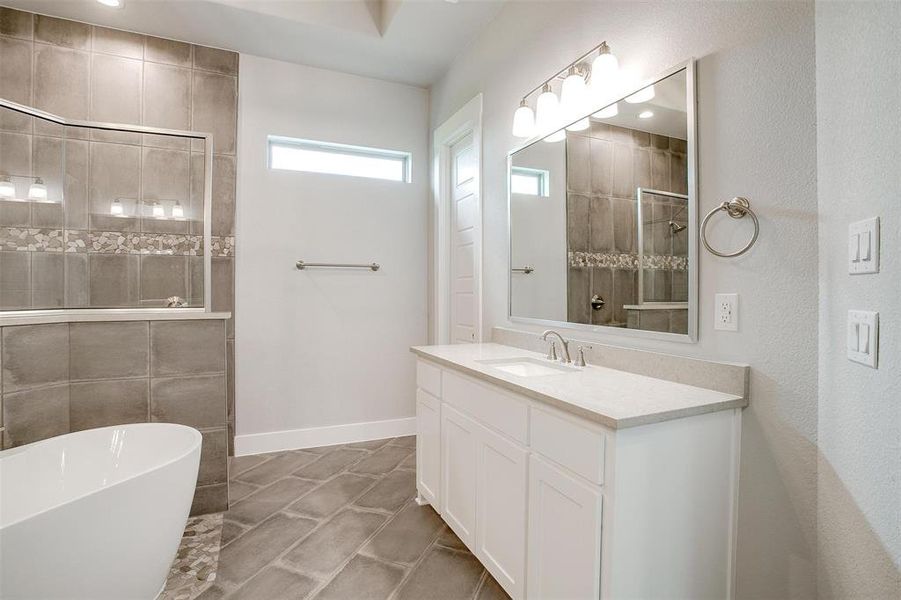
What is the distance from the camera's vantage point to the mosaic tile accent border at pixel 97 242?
84.8 inches

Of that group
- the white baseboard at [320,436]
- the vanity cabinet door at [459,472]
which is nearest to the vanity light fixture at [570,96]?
the vanity cabinet door at [459,472]

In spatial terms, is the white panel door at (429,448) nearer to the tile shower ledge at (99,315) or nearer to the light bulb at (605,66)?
the tile shower ledge at (99,315)

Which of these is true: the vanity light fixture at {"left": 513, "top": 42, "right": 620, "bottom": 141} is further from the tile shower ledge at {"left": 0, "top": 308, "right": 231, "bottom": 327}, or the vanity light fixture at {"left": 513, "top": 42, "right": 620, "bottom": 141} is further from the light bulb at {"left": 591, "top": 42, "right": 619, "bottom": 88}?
the tile shower ledge at {"left": 0, "top": 308, "right": 231, "bottom": 327}

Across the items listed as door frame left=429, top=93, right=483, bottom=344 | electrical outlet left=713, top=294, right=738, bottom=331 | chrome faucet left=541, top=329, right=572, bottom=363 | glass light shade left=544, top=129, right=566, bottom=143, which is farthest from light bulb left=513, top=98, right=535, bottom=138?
electrical outlet left=713, top=294, right=738, bottom=331

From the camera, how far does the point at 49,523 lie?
48.1 inches

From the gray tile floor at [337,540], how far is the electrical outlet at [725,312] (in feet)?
4.21

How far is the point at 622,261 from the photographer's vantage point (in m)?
1.79

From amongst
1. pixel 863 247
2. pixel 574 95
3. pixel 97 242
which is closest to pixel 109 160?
pixel 97 242

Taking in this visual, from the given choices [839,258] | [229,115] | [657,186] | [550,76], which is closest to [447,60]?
[550,76]

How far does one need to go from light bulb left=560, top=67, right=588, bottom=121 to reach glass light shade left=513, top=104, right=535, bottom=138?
24 cm

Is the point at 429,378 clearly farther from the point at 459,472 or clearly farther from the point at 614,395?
the point at 614,395

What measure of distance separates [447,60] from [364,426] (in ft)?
9.35

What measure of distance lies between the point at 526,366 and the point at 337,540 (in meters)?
1.21

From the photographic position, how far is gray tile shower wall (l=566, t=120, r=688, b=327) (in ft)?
5.09
